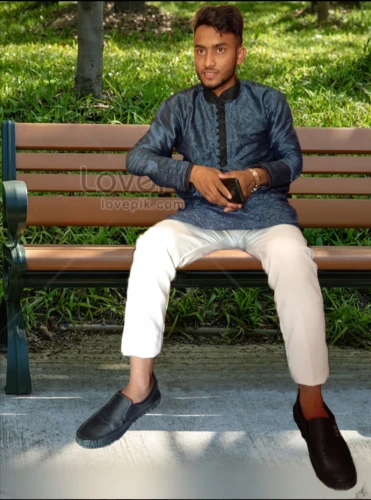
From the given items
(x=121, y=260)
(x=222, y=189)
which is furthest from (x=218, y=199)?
(x=121, y=260)

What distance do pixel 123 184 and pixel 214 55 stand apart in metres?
0.82

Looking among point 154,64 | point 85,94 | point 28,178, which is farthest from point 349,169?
point 154,64

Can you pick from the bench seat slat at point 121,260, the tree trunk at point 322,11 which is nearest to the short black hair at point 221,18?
the bench seat slat at point 121,260

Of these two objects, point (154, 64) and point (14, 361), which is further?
point (154, 64)

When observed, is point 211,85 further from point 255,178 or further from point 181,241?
point 181,241

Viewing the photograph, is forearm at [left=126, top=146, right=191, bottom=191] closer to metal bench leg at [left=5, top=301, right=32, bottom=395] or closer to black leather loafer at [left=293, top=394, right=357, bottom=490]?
metal bench leg at [left=5, top=301, right=32, bottom=395]

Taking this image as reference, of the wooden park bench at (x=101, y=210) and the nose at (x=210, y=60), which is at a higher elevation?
Answer: the nose at (x=210, y=60)

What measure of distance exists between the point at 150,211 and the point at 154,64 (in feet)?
12.2

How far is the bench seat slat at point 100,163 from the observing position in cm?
392

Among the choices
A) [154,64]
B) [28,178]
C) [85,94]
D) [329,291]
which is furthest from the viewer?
[154,64]

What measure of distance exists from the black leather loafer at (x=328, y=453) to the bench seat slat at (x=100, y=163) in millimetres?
1422

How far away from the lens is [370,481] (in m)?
2.80

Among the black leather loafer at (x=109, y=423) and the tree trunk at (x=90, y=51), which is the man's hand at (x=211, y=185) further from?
the tree trunk at (x=90, y=51)

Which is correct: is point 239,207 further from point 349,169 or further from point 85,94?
point 85,94
